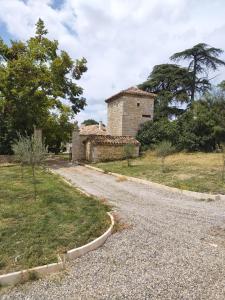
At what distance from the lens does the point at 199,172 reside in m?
16.4

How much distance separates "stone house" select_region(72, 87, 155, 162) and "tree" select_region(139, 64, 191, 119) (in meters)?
5.75

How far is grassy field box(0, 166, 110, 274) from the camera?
5.90m

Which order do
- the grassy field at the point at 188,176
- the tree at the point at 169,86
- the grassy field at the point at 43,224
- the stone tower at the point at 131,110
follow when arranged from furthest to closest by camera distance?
the tree at the point at 169,86, the stone tower at the point at 131,110, the grassy field at the point at 188,176, the grassy field at the point at 43,224

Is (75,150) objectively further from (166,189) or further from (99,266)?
(99,266)

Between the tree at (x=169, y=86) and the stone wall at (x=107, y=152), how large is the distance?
1116 cm

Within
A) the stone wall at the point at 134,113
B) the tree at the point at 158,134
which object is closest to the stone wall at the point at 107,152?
the tree at the point at 158,134

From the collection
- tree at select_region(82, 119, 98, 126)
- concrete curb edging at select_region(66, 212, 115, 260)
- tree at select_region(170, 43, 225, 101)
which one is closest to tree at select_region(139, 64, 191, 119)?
tree at select_region(170, 43, 225, 101)

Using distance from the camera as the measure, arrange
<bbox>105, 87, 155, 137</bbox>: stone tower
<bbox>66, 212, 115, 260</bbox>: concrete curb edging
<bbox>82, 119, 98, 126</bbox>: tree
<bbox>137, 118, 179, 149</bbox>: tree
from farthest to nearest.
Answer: <bbox>82, 119, 98, 126</bbox>: tree
<bbox>105, 87, 155, 137</bbox>: stone tower
<bbox>137, 118, 179, 149</bbox>: tree
<bbox>66, 212, 115, 260</bbox>: concrete curb edging

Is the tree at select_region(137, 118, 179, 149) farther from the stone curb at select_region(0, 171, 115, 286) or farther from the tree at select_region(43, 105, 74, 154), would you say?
the stone curb at select_region(0, 171, 115, 286)

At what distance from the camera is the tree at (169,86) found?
36.6 metres

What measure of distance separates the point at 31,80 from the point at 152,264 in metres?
21.2

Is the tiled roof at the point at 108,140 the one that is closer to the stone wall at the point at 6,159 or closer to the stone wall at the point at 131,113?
the stone wall at the point at 131,113

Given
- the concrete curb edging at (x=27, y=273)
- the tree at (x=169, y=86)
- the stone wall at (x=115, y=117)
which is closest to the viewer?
the concrete curb edging at (x=27, y=273)

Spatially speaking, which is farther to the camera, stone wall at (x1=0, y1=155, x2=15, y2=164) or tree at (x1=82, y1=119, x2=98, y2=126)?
tree at (x1=82, y1=119, x2=98, y2=126)
